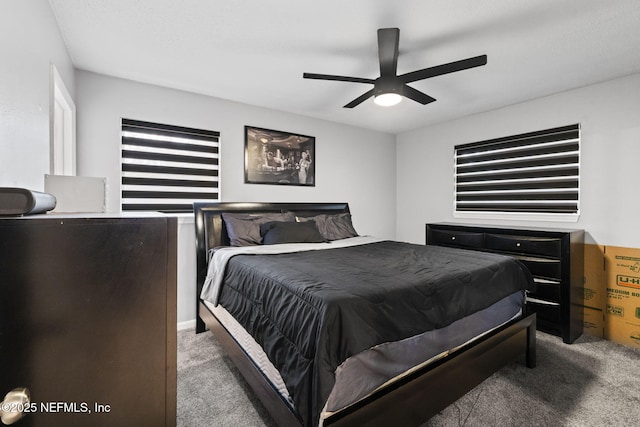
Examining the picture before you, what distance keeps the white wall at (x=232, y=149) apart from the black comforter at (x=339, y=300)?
1.45m

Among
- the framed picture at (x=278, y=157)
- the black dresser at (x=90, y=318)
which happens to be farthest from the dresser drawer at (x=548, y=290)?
the black dresser at (x=90, y=318)

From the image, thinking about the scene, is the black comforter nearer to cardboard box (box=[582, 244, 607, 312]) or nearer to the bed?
the bed

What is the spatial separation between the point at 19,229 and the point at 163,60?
2448 mm

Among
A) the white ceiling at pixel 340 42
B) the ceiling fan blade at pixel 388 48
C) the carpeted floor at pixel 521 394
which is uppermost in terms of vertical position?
the white ceiling at pixel 340 42

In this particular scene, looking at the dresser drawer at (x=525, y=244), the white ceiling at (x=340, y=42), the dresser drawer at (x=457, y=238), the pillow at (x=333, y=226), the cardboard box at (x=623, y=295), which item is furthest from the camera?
the pillow at (x=333, y=226)

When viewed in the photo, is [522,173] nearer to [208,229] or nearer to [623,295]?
[623,295]

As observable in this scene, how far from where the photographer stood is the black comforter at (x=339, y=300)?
127 centimetres

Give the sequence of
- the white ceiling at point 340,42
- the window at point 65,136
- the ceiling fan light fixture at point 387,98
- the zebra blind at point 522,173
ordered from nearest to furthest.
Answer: the white ceiling at point 340,42 < the ceiling fan light fixture at point 387,98 < the window at point 65,136 < the zebra blind at point 522,173

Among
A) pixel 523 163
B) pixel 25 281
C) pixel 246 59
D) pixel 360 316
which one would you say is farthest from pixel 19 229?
pixel 523 163

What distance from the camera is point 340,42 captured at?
2.28 meters

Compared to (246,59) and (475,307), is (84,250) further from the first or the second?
(246,59)

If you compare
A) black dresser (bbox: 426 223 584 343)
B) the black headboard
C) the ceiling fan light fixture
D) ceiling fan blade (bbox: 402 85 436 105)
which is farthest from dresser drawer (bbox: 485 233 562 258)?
the black headboard

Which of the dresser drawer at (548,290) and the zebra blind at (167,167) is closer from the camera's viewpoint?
the dresser drawer at (548,290)

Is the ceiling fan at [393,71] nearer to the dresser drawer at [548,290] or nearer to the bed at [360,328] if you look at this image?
the bed at [360,328]
